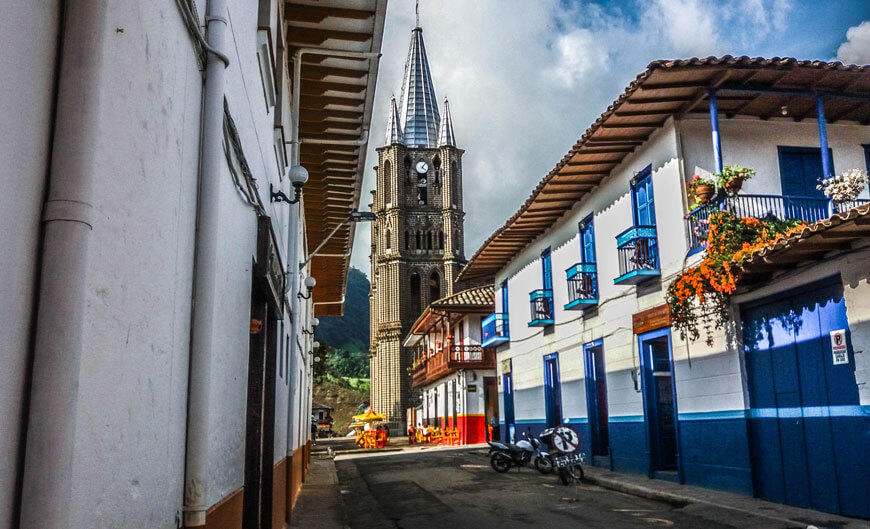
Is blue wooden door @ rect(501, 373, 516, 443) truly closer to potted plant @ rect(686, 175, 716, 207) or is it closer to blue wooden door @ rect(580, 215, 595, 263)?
blue wooden door @ rect(580, 215, 595, 263)

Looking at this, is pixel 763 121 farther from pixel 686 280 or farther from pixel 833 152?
pixel 686 280

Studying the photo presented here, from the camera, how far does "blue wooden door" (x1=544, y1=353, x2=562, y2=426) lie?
19.9 metres

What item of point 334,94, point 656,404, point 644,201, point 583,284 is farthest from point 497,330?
point 334,94

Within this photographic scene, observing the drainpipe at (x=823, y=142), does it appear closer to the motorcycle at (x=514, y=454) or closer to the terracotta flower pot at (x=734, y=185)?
the terracotta flower pot at (x=734, y=185)

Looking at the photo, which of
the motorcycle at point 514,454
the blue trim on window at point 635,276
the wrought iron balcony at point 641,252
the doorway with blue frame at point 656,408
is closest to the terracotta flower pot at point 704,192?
the wrought iron balcony at point 641,252

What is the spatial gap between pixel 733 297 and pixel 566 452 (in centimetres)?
353

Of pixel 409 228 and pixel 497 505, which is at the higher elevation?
pixel 409 228

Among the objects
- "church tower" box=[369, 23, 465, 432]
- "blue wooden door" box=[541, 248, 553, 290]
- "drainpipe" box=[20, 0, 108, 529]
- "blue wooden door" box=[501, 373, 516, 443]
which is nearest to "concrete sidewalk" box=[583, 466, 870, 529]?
"blue wooden door" box=[541, 248, 553, 290]

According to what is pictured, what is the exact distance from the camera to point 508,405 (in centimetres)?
2492

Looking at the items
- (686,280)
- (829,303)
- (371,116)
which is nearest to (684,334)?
(686,280)

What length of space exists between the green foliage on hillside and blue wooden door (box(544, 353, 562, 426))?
2853 inches

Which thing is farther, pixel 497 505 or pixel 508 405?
pixel 508 405

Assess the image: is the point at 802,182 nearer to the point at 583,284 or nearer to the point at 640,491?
the point at 583,284

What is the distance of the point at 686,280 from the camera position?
11.5 m
